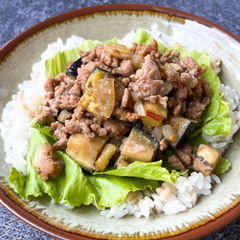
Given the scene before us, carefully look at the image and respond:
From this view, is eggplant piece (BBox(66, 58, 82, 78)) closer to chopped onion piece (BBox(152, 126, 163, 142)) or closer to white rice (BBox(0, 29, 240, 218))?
white rice (BBox(0, 29, 240, 218))

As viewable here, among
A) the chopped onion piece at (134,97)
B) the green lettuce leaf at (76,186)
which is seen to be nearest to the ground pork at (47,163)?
the green lettuce leaf at (76,186)

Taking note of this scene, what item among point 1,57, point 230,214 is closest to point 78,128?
point 230,214

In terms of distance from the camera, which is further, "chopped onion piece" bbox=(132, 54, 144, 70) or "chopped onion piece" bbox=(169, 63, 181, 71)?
"chopped onion piece" bbox=(169, 63, 181, 71)

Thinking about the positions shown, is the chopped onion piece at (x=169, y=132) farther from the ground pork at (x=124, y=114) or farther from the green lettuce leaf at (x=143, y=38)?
the green lettuce leaf at (x=143, y=38)

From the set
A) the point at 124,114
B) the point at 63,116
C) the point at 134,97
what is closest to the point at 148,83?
the point at 134,97

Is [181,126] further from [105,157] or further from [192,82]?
[105,157]

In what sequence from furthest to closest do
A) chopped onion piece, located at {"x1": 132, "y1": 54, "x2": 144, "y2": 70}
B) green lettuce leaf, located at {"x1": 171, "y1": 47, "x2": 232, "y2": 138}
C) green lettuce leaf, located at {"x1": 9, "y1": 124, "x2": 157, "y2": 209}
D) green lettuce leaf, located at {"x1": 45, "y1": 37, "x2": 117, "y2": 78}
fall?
1. green lettuce leaf, located at {"x1": 45, "y1": 37, "x2": 117, "y2": 78}
2. green lettuce leaf, located at {"x1": 171, "y1": 47, "x2": 232, "y2": 138}
3. chopped onion piece, located at {"x1": 132, "y1": 54, "x2": 144, "y2": 70}
4. green lettuce leaf, located at {"x1": 9, "y1": 124, "x2": 157, "y2": 209}

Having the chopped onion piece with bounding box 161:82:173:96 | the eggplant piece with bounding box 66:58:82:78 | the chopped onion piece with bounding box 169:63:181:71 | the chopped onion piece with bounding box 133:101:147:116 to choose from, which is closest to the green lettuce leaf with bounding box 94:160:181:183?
the chopped onion piece with bounding box 133:101:147:116
